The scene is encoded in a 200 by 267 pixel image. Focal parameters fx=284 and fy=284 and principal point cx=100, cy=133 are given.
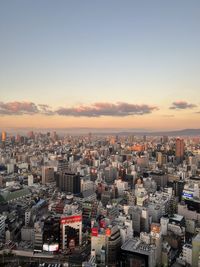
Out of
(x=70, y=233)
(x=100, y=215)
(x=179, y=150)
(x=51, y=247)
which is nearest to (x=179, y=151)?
(x=179, y=150)

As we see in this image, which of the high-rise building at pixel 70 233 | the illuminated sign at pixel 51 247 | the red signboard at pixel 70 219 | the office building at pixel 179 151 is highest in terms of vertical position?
the office building at pixel 179 151

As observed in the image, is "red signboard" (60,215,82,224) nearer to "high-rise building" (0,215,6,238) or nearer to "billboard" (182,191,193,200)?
"high-rise building" (0,215,6,238)

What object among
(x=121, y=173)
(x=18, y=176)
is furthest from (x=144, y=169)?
(x=18, y=176)

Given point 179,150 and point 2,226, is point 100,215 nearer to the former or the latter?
point 2,226

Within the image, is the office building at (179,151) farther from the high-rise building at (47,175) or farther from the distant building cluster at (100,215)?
the high-rise building at (47,175)

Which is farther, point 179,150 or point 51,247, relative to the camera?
point 179,150

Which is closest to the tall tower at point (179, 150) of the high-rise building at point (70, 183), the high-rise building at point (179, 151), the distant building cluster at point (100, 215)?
the high-rise building at point (179, 151)

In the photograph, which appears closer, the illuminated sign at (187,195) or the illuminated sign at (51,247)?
the illuminated sign at (51,247)

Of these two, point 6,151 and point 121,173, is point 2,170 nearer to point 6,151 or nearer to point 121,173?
point 6,151
